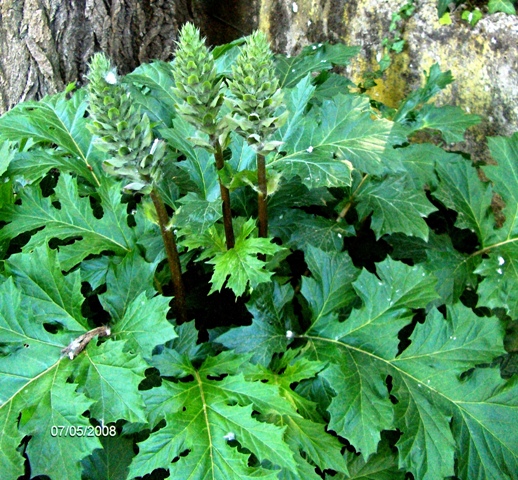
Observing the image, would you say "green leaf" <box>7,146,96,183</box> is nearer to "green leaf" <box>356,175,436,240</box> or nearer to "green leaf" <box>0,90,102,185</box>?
"green leaf" <box>0,90,102,185</box>

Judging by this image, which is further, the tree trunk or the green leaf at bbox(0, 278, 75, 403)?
the tree trunk

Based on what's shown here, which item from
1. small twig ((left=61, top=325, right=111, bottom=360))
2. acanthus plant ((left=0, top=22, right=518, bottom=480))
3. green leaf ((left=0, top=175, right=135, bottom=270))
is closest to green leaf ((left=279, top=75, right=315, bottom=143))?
acanthus plant ((left=0, top=22, right=518, bottom=480))

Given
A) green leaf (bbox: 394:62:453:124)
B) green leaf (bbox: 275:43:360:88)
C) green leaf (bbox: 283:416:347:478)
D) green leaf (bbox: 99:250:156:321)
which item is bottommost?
green leaf (bbox: 283:416:347:478)

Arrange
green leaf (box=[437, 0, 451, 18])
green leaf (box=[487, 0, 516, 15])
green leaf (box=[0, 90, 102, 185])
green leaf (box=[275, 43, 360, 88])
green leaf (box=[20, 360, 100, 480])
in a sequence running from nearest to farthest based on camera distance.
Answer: green leaf (box=[20, 360, 100, 480]) → green leaf (box=[0, 90, 102, 185]) → green leaf (box=[275, 43, 360, 88]) → green leaf (box=[487, 0, 516, 15]) → green leaf (box=[437, 0, 451, 18])

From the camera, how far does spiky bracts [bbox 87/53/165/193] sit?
1.37 m

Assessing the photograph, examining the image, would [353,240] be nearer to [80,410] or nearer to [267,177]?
[267,177]

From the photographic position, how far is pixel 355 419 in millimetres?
1571

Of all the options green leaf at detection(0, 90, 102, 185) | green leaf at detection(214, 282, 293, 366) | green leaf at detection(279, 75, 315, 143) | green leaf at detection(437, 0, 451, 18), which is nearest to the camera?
green leaf at detection(214, 282, 293, 366)

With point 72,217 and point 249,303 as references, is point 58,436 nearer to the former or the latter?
point 249,303

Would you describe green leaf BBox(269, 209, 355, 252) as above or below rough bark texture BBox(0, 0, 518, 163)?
below

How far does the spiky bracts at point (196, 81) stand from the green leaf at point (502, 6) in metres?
1.87

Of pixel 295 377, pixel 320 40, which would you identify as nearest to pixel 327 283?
pixel 295 377

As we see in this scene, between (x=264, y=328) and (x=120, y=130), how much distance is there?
835 millimetres

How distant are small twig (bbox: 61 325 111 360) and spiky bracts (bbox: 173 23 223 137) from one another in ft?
2.49
